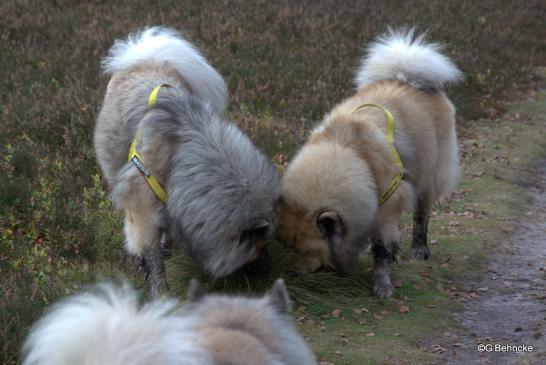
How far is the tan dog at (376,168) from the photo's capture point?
18.8 feet

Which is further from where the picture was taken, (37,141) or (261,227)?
(37,141)

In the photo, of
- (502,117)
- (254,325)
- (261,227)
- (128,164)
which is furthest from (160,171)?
(502,117)

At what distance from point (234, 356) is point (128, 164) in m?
2.94

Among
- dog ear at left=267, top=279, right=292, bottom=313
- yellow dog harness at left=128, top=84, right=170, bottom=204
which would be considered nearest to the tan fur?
yellow dog harness at left=128, top=84, right=170, bottom=204

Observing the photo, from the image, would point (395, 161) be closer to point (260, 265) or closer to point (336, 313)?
point (336, 313)

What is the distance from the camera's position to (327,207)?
5660 mm

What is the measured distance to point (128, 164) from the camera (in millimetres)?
5648

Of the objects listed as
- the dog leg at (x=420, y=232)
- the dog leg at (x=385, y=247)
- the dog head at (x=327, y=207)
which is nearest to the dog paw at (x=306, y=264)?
the dog head at (x=327, y=207)

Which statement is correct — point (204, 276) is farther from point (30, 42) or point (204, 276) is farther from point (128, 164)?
point (30, 42)

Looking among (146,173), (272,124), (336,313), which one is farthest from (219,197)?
(272,124)

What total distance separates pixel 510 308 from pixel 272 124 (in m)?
4.99

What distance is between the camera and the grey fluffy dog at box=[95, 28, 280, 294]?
519cm

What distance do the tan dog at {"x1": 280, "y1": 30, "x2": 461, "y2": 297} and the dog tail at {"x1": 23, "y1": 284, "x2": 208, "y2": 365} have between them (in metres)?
3.09

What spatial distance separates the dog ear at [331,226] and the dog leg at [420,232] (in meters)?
1.88
